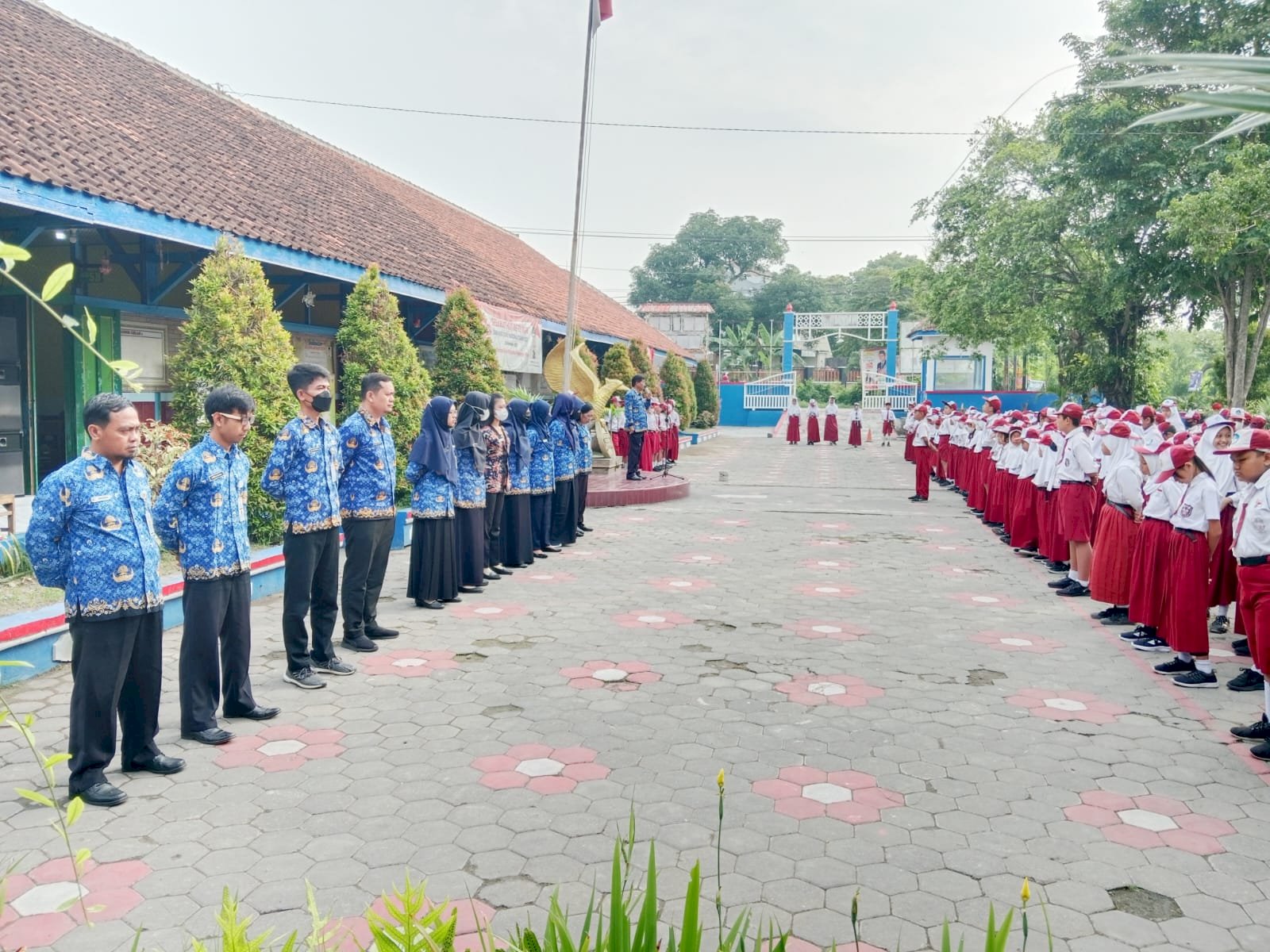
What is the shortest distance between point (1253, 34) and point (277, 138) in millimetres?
14527

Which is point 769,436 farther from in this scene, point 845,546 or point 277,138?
point 845,546

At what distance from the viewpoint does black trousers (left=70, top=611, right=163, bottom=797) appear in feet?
11.6

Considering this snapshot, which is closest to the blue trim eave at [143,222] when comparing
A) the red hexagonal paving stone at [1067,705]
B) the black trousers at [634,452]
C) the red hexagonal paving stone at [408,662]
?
the red hexagonal paving stone at [408,662]

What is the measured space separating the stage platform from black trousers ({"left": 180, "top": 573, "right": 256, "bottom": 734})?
8542 mm

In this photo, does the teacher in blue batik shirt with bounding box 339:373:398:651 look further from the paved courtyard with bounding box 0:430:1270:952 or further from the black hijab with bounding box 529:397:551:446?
the black hijab with bounding box 529:397:551:446

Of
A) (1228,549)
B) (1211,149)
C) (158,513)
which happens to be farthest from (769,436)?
(158,513)

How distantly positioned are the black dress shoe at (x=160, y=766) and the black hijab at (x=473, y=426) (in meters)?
3.66

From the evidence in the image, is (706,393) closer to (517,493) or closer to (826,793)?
(517,493)

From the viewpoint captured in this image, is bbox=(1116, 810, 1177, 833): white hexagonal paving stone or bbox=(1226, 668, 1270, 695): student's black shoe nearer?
bbox=(1116, 810, 1177, 833): white hexagonal paving stone

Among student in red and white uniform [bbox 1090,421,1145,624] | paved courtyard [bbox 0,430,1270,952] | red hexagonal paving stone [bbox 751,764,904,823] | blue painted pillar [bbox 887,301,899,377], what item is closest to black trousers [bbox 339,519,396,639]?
paved courtyard [bbox 0,430,1270,952]

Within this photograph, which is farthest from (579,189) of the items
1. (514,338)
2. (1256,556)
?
(1256,556)

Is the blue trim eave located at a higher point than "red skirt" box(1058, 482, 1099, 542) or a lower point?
higher

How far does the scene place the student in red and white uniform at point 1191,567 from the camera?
5230 mm

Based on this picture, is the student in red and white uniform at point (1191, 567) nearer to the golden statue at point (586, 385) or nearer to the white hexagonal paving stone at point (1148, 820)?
the white hexagonal paving stone at point (1148, 820)
